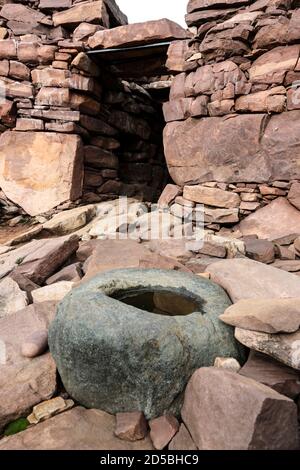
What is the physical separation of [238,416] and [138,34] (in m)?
6.03

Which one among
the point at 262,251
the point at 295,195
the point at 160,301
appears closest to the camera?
the point at 160,301

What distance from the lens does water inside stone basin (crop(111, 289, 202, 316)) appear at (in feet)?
8.33

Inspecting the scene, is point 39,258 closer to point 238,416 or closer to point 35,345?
point 35,345

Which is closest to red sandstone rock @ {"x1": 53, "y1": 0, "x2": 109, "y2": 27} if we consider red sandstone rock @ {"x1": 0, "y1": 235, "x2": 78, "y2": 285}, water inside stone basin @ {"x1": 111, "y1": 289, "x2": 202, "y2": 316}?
red sandstone rock @ {"x1": 0, "y1": 235, "x2": 78, "y2": 285}

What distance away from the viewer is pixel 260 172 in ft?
15.7

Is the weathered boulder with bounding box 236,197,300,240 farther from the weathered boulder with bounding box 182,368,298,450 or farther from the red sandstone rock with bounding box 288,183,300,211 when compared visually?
the weathered boulder with bounding box 182,368,298,450

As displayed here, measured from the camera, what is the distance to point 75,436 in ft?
6.23

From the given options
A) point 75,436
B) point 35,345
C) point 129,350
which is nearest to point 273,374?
point 129,350

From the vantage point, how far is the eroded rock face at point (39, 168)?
5914 mm
